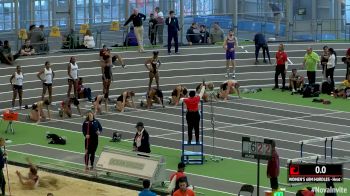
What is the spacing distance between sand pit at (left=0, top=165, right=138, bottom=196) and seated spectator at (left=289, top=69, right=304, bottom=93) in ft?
45.2

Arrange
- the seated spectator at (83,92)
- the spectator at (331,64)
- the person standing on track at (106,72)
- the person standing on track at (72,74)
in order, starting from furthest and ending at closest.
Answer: the spectator at (331,64) < the seated spectator at (83,92) < the person standing on track at (72,74) < the person standing on track at (106,72)

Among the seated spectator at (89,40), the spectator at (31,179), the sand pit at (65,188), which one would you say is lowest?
the sand pit at (65,188)

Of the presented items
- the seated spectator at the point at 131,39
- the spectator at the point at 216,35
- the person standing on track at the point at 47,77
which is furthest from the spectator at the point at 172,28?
the person standing on track at the point at 47,77

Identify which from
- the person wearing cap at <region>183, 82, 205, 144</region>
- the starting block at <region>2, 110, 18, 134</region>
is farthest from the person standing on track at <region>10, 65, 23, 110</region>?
the person wearing cap at <region>183, 82, 205, 144</region>

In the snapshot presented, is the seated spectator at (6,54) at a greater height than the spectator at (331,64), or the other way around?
the seated spectator at (6,54)

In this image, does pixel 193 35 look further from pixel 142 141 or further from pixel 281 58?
pixel 142 141

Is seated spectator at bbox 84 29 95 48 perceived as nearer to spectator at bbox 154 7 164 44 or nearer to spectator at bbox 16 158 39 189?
spectator at bbox 154 7 164 44

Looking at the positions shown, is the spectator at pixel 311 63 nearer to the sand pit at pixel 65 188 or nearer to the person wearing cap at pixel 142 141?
the person wearing cap at pixel 142 141

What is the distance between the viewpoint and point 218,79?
4525 cm

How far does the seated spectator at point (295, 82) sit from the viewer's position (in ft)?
143

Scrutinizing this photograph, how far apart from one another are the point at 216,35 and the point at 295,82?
640 cm

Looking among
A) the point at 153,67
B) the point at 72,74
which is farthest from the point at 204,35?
the point at 72,74

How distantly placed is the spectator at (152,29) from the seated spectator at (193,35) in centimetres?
129

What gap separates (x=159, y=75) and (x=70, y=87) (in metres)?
4.61
